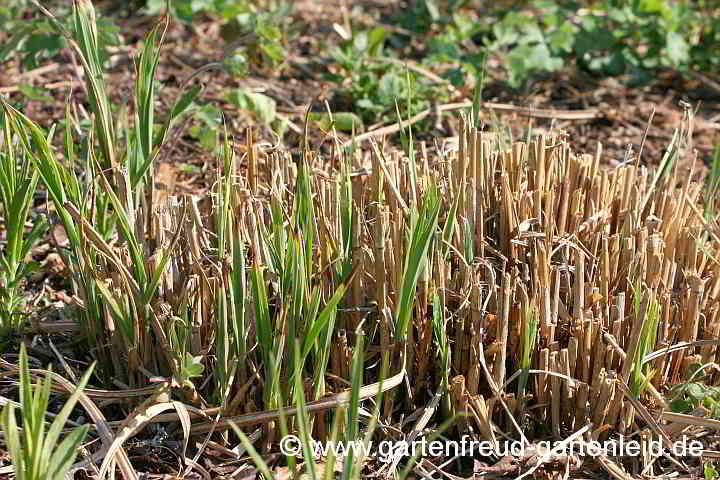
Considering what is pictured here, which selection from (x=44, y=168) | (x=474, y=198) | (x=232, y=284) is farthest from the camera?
(x=474, y=198)

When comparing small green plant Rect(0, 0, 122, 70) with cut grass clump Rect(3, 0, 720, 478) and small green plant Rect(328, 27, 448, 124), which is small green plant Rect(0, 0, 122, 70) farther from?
cut grass clump Rect(3, 0, 720, 478)

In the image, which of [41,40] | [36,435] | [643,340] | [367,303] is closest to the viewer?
[36,435]

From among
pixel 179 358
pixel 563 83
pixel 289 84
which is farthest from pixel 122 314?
pixel 563 83

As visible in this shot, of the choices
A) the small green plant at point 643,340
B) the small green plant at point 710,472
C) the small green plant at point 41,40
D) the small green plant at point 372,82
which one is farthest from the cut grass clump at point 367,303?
the small green plant at point 372,82

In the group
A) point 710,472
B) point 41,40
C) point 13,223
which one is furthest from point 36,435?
point 41,40

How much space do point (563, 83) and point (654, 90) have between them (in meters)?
0.35

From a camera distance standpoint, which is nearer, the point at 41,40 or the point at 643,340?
the point at 643,340

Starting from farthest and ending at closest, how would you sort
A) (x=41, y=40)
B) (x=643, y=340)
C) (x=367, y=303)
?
1. (x=41, y=40)
2. (x=367, y=303)
3. (x=643, y=340)

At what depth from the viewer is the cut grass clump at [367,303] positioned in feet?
4.84

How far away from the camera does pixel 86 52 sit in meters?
1.63

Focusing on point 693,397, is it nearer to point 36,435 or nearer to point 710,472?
point 710,472

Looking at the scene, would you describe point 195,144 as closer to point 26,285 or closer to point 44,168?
point 26,285

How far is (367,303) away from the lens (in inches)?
64.9

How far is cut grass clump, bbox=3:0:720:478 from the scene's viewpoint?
4.84 feet
